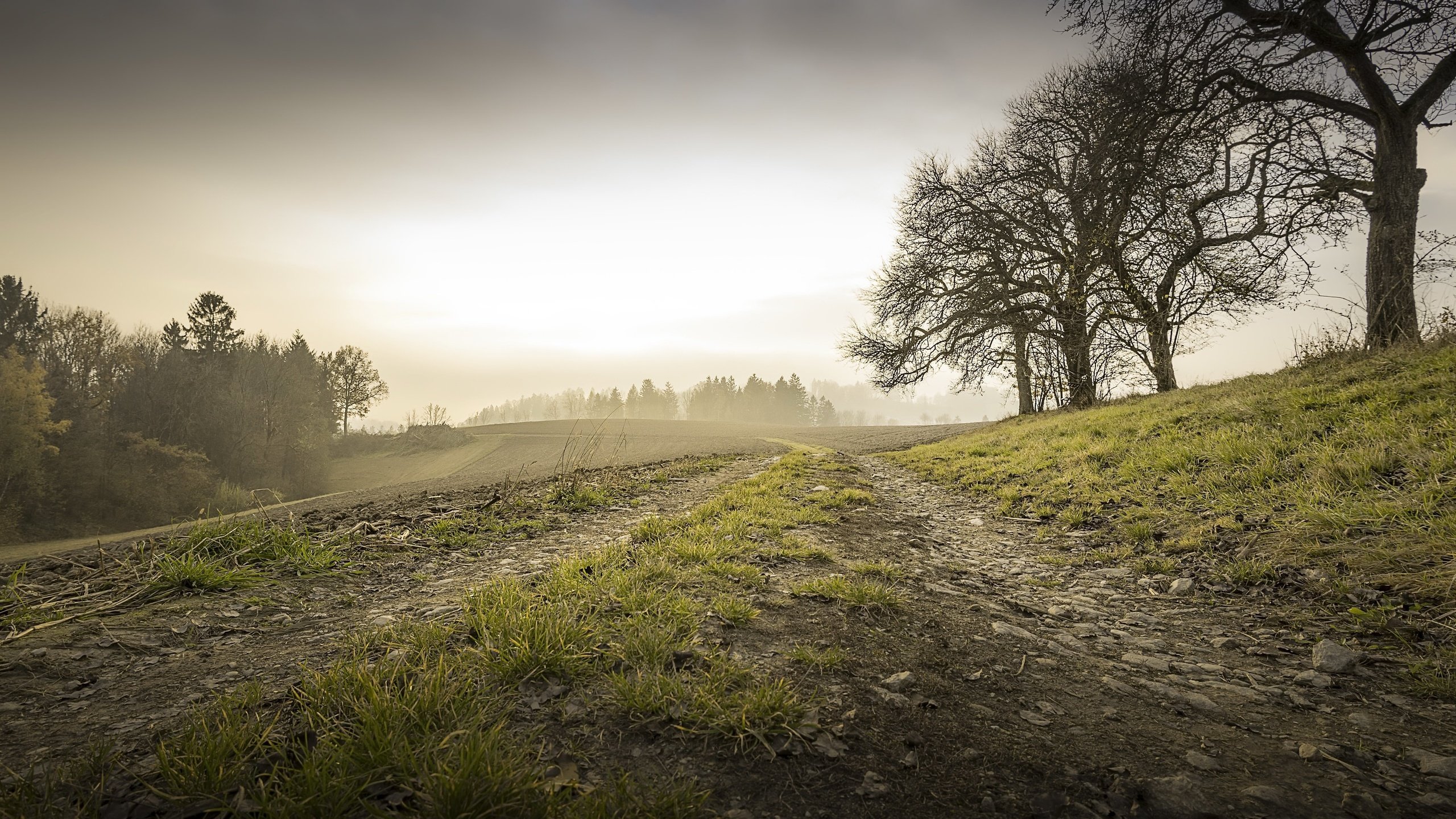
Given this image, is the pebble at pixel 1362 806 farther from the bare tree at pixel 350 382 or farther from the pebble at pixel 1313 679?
the bare tree at pixel 350 382

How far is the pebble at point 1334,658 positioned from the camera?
3037 millimetres

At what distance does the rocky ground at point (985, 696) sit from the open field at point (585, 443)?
487 inches

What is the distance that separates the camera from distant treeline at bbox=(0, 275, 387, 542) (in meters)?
27.3

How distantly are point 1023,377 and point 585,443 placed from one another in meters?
18.4

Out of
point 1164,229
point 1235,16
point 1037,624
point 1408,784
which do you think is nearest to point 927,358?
point 1164,229

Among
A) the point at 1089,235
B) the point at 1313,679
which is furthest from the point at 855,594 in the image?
the point at 1089,235

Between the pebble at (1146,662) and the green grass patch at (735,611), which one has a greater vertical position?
the green grass patch at (735,611)

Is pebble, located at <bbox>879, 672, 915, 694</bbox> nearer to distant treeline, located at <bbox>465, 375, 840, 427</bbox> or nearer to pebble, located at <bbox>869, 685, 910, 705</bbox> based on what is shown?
pebble, located at <bbox>869, 685, 910, 705</bbox>

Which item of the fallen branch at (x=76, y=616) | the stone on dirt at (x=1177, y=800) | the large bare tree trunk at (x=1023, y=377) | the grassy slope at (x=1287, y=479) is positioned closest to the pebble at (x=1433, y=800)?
the stone on dirt at (x=1177, y=800)

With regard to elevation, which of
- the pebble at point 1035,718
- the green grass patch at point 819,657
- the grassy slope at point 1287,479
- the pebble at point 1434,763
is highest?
the grassy slope at point 1287,479

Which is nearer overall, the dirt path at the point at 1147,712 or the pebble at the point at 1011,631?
the dirt path at the point at 1147,712

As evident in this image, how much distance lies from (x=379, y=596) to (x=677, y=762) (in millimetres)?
3662

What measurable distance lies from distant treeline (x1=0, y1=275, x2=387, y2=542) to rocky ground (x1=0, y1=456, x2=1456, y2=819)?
3115 cm

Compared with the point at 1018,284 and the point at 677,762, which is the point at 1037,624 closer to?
the point at 677,762
